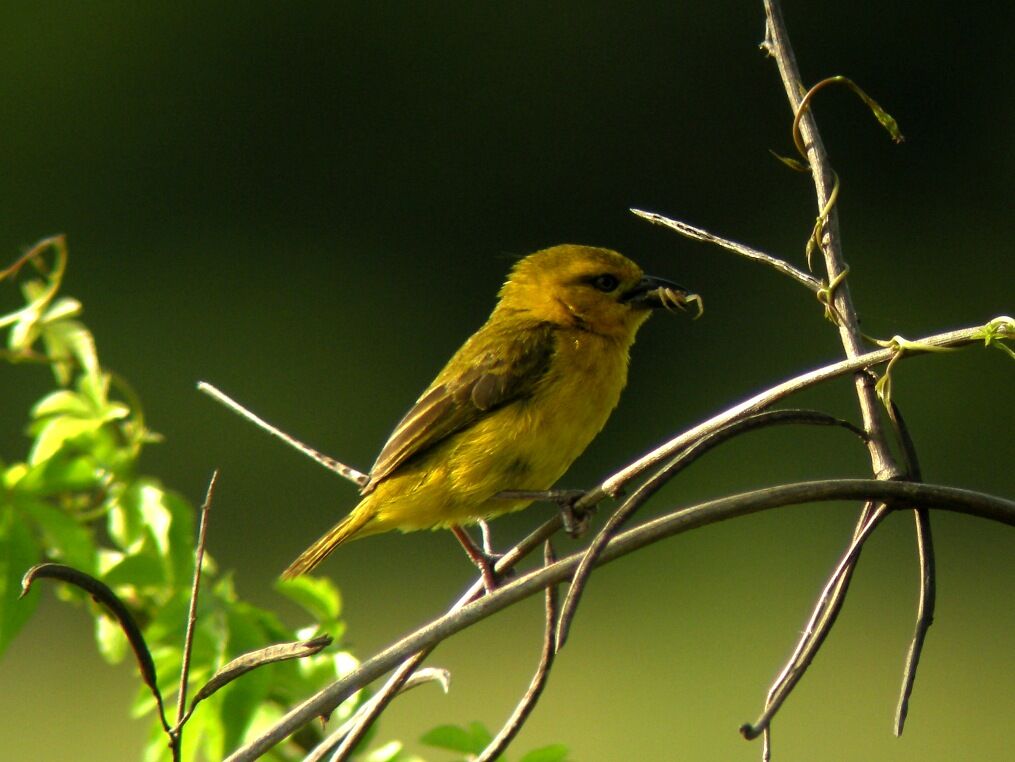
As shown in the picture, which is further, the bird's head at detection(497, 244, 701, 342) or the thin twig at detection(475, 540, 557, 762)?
the bird's head at detection(497, 244, 701, 342)

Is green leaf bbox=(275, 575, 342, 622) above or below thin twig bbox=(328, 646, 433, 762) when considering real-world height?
below

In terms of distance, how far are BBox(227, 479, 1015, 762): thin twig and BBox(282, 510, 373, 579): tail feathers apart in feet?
6.01

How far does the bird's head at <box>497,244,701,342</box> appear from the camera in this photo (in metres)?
3.66

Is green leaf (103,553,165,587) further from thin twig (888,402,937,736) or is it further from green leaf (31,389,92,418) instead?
thin twig (888,402,937,736)

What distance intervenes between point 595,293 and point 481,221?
11540mm

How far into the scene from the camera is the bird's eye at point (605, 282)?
3.70 metres

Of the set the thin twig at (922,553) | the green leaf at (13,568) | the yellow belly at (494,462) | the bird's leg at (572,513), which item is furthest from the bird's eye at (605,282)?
the thin twig at (922,553)

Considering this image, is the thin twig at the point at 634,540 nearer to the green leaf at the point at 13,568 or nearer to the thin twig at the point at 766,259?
the thin twig at the point at 766,259

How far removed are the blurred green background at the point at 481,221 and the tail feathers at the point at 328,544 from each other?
26.4 feet

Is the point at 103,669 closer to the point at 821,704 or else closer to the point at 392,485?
the point at 821,704

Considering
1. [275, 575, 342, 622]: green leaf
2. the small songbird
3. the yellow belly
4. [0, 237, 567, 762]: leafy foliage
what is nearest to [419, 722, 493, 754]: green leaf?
[0, 237, 567, 762]: leafy foliage

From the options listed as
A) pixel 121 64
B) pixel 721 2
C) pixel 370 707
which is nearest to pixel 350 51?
pixel 121 64

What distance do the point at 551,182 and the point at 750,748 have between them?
7695mm

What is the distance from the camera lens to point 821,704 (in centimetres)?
922
